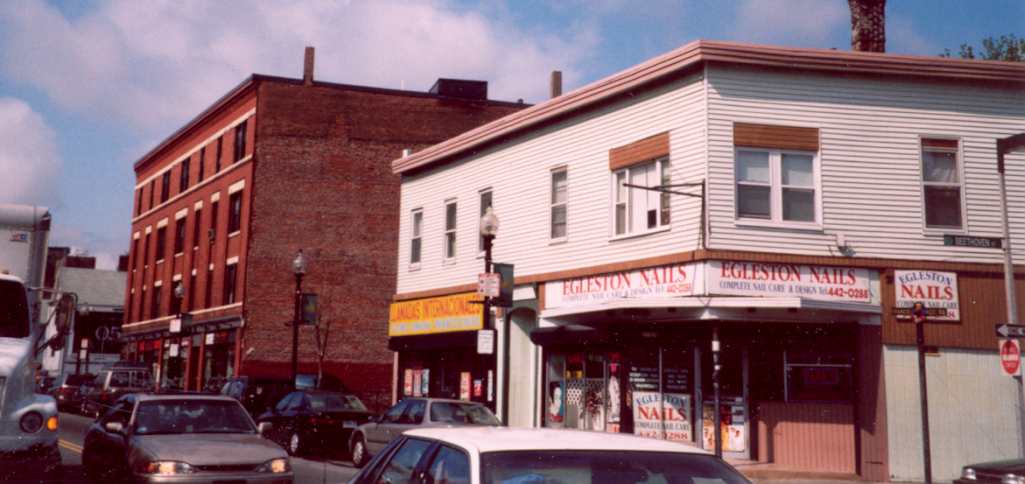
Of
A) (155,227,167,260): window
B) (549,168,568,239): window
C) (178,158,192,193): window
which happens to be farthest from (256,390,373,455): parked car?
(155,227,167,260): window

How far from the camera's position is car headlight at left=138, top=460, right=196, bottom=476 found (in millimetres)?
10812

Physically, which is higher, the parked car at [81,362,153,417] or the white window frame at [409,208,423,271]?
the white window frame at [409,208,423,271]

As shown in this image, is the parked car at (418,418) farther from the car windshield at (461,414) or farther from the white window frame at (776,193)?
the white window frame at (776,193)

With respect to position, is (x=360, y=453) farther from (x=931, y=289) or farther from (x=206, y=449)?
(x=931, y=289)

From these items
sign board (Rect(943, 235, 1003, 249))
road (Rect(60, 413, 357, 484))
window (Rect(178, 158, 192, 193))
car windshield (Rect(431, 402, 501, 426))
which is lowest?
road (Rect(60, 413, 357, 484))

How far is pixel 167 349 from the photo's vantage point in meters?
49.6

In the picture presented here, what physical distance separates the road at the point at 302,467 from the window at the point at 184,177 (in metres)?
27.1

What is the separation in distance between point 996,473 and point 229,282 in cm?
3544

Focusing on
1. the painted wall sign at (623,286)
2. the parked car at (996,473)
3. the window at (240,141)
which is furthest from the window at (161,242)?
the parked car at (996,473)

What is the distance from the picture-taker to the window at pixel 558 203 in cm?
2352

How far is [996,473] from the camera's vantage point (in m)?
12.4

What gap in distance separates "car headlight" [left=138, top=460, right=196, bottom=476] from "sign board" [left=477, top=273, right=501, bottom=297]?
9144mm

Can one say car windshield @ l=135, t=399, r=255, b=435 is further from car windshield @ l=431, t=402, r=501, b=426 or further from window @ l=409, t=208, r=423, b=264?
window @ l=409, t=208, r=423, b=264

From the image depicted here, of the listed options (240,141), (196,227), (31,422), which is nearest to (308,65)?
(240,141)
